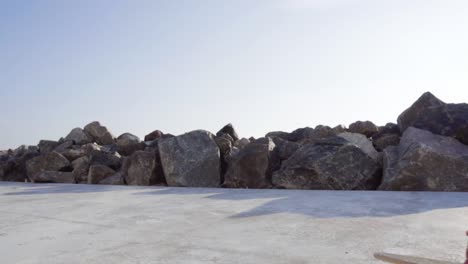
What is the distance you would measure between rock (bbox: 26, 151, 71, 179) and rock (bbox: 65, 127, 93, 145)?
1.32 meters

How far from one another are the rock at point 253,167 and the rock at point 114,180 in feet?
5.07

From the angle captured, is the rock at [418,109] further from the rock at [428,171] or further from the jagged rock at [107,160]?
the jagged rock at [107,160]

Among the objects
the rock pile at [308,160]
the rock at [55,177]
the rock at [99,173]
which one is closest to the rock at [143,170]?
the rock pile at [308,160]

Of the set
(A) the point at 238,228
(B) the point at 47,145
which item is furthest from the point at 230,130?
(A) the point at 238,228

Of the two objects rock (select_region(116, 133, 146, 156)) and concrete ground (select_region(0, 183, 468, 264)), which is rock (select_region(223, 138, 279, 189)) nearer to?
concrete ground (select_region(0, 183, 468, 264))

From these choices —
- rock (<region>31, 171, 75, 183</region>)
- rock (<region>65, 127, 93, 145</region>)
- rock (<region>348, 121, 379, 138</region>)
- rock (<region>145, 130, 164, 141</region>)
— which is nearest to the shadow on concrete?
rock (<region>348, 121, 379, 138</region>)

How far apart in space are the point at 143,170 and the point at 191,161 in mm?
717

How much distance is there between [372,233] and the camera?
204cm

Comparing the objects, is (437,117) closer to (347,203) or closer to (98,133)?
(347,203)

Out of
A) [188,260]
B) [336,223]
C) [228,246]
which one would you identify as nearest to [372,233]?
[336,223]

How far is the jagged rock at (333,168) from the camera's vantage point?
14.0 feet

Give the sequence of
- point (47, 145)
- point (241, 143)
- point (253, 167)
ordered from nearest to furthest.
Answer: point (253, 167) → point (241, 143) → point (47, 145)

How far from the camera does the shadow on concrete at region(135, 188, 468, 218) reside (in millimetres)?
2559

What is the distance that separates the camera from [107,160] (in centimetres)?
607
